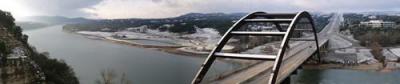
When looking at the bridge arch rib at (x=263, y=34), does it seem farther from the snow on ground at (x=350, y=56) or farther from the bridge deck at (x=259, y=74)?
the snow on ground at (x=350, y=56)

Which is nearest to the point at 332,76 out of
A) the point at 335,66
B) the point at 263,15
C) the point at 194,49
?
the point at 335,66

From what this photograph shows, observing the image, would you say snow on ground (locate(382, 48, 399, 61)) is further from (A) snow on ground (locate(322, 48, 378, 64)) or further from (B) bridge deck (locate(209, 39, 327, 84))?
(B) bridge deck (locate(209, 39, 327, 84))

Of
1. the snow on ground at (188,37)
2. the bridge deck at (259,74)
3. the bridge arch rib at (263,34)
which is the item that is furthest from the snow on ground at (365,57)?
the bridge arch rib at (263,34)

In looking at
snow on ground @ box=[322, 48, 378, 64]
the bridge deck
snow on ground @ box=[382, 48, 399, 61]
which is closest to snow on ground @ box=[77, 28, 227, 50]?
snow on ground @ box=[322, 48, 378, 64]

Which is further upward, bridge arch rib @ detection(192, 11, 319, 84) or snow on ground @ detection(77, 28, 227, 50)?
bridge arch rib @ detection(192, 11, 319, 84)

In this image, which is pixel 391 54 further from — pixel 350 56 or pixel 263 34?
pixel 263 34

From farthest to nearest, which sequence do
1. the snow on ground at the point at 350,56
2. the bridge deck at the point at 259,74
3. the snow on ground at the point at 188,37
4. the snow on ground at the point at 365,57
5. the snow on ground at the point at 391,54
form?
the snow on ground at the point at 188,37 < the snow on ground at the point at 391,54 < the snow on ground at the point at 365,57 < the snow on ground at the point at 350,56 < the bridge deck at the point at 259,74

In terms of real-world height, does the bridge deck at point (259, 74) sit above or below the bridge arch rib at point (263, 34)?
below

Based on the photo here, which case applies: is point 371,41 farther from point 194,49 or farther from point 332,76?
point 332,76

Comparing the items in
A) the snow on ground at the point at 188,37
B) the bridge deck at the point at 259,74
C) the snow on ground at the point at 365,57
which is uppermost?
the bridge deck at the point at 259,74

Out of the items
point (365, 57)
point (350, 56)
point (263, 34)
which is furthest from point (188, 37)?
point (263, 34)

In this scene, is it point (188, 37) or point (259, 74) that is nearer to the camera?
point (259, 74)
